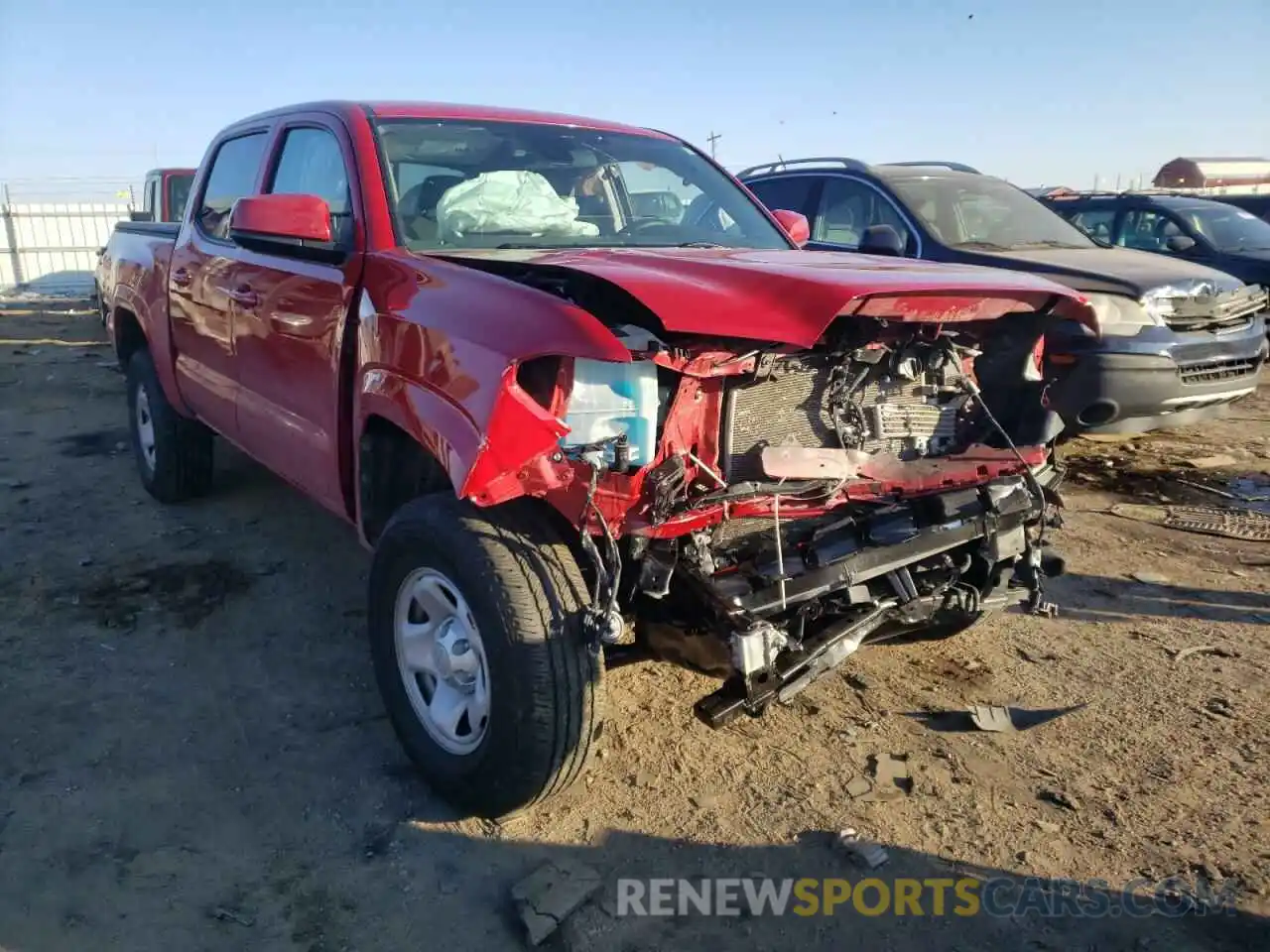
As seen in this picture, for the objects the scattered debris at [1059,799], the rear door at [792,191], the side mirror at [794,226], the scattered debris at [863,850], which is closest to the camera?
the scattered debris at [863,850]

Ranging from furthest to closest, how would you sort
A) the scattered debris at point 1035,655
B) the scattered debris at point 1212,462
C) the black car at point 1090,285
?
1. the scattered debris at point 1212,462
2. the black car at point 1090,285
3. the scattered debris at point 1035,655

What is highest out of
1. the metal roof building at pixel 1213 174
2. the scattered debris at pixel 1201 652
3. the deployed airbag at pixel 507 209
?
the metal roof building at pixel 1213 174

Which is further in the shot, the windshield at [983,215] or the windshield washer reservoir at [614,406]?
the windshield at [983,215]

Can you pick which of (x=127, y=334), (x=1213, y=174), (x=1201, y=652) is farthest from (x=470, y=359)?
(x=1213, y=174)

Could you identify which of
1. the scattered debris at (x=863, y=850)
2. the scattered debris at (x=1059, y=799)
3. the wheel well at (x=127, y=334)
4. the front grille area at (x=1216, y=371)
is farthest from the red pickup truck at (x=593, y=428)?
the front grille area at (x=1216, y=371)

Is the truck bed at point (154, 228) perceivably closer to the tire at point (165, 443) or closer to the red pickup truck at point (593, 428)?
the tire at point (165, 443)

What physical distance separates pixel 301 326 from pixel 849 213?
4.99m

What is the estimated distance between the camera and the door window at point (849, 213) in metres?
6.97

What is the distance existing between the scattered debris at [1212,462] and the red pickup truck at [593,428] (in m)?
3.63

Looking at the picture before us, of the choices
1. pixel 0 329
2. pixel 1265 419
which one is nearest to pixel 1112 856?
pixel 1265 419

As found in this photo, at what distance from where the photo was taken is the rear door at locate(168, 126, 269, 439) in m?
4.14

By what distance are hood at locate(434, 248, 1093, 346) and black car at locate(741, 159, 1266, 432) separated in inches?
72.4

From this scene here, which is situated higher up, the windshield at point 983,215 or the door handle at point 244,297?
the windshield at point 983,215

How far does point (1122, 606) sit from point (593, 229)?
2.81 m
